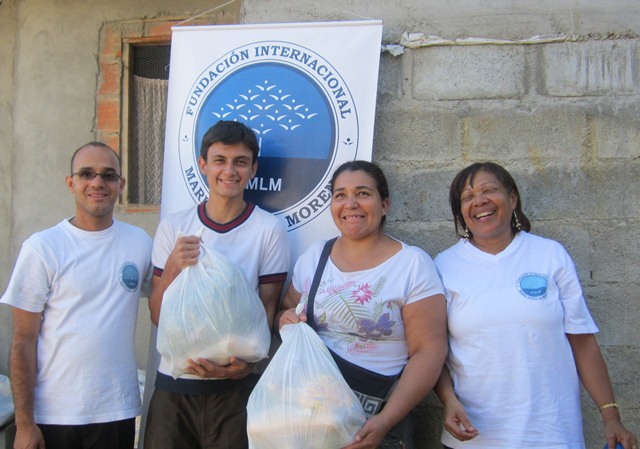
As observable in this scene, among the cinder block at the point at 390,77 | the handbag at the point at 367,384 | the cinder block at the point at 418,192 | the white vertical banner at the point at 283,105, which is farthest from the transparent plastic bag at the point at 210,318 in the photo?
→ the cinder block at the point at 390,77

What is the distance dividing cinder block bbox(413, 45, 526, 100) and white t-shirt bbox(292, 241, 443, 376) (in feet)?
3.00

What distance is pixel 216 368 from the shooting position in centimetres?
244

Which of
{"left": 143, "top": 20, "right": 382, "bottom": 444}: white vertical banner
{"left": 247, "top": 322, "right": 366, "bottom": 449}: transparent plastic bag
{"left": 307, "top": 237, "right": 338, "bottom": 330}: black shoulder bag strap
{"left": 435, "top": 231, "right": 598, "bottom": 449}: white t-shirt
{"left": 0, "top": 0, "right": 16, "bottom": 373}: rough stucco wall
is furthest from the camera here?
{"left": 0, "top": 0, "right": 16, "bottom": 373}: rough stucco wall

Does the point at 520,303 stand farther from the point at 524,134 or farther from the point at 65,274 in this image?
the point at 65,274

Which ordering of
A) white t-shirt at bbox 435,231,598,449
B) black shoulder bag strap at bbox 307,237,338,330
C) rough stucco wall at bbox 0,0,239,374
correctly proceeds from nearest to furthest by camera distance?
white t-shirt at bbox 435,231,598,449
black shoulder bag strap at bbox 307,237,338,330
rough stucco wall at bbox 0,0,239,374

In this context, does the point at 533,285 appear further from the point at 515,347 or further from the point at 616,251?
the point at 616,251

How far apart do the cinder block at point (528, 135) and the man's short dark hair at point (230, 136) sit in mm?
958

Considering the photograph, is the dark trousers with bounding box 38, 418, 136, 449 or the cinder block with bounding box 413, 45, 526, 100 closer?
the dark trousers with bounding box 38, 418, 136, 449

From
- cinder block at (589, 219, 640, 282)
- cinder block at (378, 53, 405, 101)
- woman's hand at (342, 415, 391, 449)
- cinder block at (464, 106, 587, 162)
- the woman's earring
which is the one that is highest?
cinder block at (378, 53, 405, 101)

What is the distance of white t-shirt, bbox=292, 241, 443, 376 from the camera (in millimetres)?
2422

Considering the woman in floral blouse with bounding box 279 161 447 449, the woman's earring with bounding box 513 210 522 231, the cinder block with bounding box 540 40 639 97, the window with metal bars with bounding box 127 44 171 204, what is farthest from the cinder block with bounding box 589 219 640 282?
the window with metal bars with bounding box 127 44 171 204

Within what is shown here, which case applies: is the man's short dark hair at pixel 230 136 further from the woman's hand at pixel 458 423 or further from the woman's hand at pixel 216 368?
the woman's hand at pixel 458 423

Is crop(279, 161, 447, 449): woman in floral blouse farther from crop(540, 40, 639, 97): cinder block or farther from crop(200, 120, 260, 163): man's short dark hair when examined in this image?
crop(540, 40, 639, 97): cinder block

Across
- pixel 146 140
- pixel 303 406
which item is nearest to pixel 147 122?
pixel 146 140
